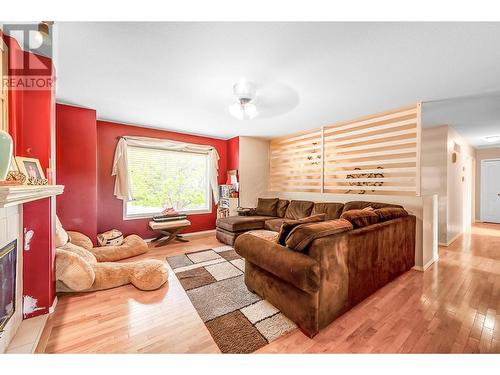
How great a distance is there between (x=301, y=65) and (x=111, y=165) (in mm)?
3715

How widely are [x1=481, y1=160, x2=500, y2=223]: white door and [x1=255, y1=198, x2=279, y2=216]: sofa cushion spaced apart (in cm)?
701

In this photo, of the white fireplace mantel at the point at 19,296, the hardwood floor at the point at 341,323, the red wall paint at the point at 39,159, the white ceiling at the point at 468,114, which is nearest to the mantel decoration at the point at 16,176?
the white fireplace mantel at the point at 19,296

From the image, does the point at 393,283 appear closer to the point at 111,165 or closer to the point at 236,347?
the point at 236,347

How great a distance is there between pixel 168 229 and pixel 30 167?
2.59 m

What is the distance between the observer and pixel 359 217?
1.89 metres

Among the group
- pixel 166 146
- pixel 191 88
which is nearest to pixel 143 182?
pixel 166 146

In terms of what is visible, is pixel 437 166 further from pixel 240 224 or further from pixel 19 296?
pixel 19 296

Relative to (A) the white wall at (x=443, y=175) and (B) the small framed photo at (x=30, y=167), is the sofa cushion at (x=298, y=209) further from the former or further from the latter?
(B) the small framed photo at (x=30, y=167)

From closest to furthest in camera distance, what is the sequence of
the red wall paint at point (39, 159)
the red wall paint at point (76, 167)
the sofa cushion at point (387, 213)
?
the red wall paint at point (39, 159) < the sofa cushion at point (387, 213) < the red wall paint at point (76, 167)

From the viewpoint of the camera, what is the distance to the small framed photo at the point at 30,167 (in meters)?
1.46

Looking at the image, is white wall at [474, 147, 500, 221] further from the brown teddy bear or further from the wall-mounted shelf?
the wall-mounted shelf

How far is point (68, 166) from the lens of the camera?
2.87 meters

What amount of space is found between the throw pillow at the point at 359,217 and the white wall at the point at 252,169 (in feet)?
10.4
